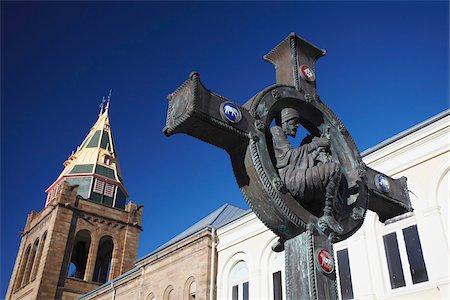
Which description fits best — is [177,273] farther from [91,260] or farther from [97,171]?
[97,171]

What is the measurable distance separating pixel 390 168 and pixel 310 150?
10.9 meters

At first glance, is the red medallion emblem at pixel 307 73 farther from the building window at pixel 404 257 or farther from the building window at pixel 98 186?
the building window at pixel 98 186

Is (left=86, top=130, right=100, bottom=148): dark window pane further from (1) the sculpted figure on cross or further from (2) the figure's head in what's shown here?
(1) the sculpted figure on cross

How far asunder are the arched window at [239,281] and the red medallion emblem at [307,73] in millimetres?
14164

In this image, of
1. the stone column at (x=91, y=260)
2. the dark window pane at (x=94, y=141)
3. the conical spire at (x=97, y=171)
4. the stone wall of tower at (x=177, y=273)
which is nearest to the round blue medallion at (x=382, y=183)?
the stone wall of tower at (x=177, y=273)

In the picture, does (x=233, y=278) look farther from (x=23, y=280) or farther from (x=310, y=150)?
(x=23, y=280)

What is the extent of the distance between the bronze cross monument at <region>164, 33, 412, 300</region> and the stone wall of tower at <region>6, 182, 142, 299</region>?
35682 millimetres

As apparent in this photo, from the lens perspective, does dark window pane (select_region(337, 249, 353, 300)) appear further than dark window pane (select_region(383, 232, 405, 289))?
Yes

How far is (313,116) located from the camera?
414 centimetres

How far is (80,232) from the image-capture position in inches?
1550

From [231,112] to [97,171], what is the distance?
42172 millimetres

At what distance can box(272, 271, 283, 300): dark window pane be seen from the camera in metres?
15.9

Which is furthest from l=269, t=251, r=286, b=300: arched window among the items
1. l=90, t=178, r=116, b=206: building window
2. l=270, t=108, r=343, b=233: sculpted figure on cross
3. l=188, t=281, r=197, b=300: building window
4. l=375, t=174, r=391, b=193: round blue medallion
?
l=90, t=178, r=116, b=206: building window

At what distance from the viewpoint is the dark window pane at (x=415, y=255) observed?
12.1 meters
